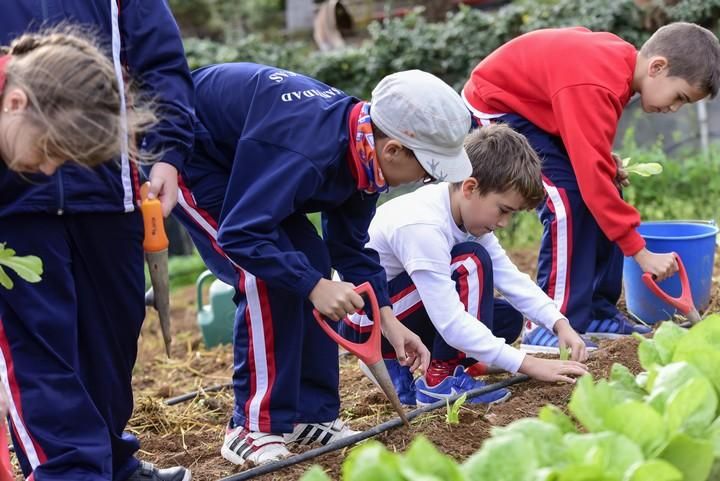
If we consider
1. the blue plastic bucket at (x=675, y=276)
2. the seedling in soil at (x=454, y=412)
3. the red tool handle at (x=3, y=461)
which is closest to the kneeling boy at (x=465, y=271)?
the seedling in soil at (x=454, y=412)

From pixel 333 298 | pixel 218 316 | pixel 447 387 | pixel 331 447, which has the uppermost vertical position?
pixel 333 298

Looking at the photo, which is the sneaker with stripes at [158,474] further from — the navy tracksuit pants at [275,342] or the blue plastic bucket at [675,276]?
the blue plastic bucket at [675,276]

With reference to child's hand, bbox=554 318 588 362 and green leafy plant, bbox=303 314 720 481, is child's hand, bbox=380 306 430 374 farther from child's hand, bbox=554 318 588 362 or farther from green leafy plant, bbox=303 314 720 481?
green leafy plant, bbox=303 314 720 481

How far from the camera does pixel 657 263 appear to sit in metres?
3.53

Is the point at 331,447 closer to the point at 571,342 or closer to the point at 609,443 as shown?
the point at 571,342

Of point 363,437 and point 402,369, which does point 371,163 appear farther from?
point 402,369

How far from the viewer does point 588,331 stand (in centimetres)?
391

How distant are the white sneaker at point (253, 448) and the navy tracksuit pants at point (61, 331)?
45 centimetres

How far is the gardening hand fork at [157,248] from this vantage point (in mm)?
2377

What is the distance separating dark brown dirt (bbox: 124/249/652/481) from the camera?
107 inches

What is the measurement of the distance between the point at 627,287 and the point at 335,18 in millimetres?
9291

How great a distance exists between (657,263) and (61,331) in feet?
7.25

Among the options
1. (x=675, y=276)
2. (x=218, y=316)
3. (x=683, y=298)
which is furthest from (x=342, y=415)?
(x=218, y=316)

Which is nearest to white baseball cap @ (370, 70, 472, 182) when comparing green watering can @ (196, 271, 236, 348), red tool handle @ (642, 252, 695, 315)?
red tool handle @ (642, 252, 695, 315)
